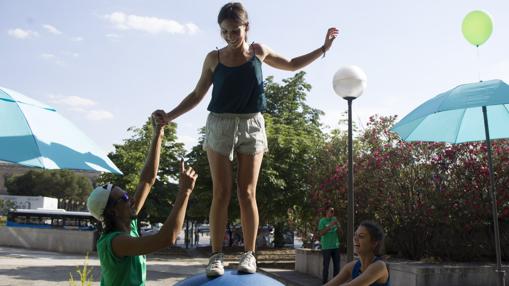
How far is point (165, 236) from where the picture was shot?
9.26ft

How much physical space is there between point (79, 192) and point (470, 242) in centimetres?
8733

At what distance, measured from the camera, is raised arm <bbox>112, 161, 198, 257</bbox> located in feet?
9.27

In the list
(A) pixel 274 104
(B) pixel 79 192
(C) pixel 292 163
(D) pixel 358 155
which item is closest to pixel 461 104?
(D) pixel 358 155

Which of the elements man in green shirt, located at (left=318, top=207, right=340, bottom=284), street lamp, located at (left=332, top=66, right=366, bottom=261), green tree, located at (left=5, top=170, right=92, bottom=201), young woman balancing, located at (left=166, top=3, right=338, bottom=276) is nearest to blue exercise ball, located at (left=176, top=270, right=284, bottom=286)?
young woman balancing, located at (left=166, top=3, right=338, bottom=276)

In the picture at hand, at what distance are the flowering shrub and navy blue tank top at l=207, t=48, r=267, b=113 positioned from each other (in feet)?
32.1

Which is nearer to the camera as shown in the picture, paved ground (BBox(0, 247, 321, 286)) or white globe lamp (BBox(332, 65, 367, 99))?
white globe lamp (BBox(332, 65, 367, 99))

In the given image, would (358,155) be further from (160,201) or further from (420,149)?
(160,201)

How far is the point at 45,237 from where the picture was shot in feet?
92.4

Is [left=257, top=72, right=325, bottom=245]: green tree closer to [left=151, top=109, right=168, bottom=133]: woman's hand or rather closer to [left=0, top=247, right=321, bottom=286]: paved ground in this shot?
[left=0, top=247, right=321, bottom=286]: paved ground

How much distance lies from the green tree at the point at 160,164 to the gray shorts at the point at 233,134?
2501cm

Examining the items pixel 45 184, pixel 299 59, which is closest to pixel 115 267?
pixel 299 59

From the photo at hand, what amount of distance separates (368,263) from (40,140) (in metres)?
3.13

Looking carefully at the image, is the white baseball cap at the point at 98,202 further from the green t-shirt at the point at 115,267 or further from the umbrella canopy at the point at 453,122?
the umbrella canopy at the point at 453,122

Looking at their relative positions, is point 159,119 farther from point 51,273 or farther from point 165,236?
point 51,273
